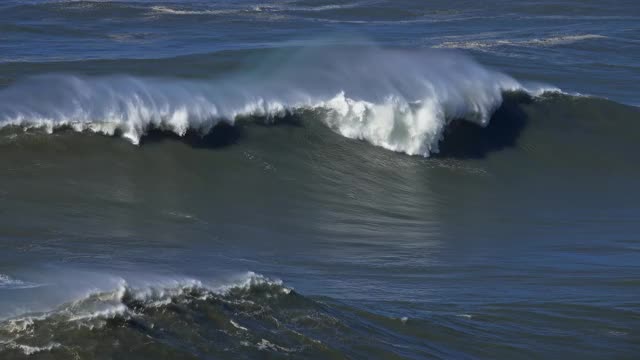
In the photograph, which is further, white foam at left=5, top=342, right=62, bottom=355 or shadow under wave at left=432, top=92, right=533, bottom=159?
shadow under wave at left=432, top=92, right=533, bottom=159

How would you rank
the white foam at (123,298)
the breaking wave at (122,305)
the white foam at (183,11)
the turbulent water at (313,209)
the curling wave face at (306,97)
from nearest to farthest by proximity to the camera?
the breaking wave at (122,305), the white foam at (123,298), the turbulent water at (313,209), the curling wave face at (306,97), the white foam at (183,11)

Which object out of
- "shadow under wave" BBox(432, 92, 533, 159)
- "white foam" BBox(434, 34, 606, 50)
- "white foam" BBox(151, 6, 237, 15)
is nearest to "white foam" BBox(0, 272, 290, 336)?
"shadow under wave" BBox(432, 92, 533, 159)

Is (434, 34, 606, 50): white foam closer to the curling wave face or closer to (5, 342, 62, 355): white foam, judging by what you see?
the curling wave face

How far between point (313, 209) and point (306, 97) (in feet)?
11.0

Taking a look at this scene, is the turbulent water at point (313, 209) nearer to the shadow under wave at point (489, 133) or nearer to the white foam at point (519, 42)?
the shadow under wave at point (489, 133)

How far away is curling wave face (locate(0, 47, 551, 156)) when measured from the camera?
13711 mm

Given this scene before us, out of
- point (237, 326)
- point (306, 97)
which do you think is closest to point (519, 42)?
point (306, 97)

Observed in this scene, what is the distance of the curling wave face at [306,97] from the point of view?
13.7m

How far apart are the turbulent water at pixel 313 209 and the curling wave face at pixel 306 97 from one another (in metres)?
0.03

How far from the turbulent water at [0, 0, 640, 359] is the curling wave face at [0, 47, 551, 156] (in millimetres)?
35

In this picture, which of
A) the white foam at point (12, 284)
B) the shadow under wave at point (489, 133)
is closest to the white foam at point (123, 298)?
the white foam at point (12, 284)

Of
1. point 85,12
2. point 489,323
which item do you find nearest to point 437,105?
point 489,323

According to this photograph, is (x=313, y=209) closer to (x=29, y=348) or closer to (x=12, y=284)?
(x=12, y=284)

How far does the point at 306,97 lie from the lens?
629 inches
